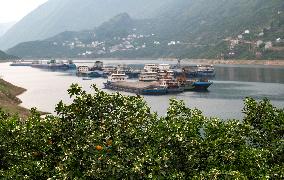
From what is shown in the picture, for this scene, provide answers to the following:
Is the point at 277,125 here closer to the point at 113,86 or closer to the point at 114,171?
the point at 114,171

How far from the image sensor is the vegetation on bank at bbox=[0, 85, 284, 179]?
28312 millimetres

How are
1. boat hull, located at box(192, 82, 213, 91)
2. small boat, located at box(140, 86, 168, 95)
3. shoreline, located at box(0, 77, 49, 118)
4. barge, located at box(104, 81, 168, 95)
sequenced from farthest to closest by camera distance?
boat hull, located at box(192, 82, 213, 91)
barge, located at box(104, 81, 168, 95)
small boat, located at box(140, 86, 168, 95)
shoreline, located at box(0, 77, 49, 118)

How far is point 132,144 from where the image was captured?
32.2 metres

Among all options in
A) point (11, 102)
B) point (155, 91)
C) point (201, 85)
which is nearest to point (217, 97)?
point (201, 85)

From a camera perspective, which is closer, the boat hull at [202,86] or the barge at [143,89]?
the barge at [143,89]

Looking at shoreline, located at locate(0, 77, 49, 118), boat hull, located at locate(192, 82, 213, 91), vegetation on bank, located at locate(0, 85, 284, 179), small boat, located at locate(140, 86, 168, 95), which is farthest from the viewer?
boat hull, located at locate(192, 82, 213, 91)

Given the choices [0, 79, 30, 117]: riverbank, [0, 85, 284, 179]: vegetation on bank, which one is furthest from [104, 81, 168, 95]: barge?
[0, 85, 284, 179]: vegetation on bank

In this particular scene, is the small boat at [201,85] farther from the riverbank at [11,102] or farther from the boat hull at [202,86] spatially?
the riverbank at [11,102]

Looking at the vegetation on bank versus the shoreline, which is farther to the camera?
the shoreline

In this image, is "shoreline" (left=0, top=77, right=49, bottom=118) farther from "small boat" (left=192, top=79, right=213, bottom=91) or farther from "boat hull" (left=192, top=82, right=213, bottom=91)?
"boat hull" (left=192, top=82, right=213, bottom=91)

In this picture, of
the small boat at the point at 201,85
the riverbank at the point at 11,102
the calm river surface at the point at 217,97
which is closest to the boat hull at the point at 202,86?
the small boat at the point at 201,85

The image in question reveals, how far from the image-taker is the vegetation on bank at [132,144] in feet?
92.9

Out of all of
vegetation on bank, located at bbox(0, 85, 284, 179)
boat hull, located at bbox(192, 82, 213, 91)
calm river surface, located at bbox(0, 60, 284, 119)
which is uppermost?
vegetation on bank, located at bbox(0, 85, 284, 179)

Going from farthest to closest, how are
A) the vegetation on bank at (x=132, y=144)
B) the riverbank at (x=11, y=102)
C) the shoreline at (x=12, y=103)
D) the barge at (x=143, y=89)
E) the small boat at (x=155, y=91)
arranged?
1. the barge at (x=143, y=89)
2. the small boat at (x=155, y=91)
3. the riverbank at (x=11, y=102)
4. the shoreline at (x=12, y=103)
5. the vegetation on bank at (x=132, y=144)
